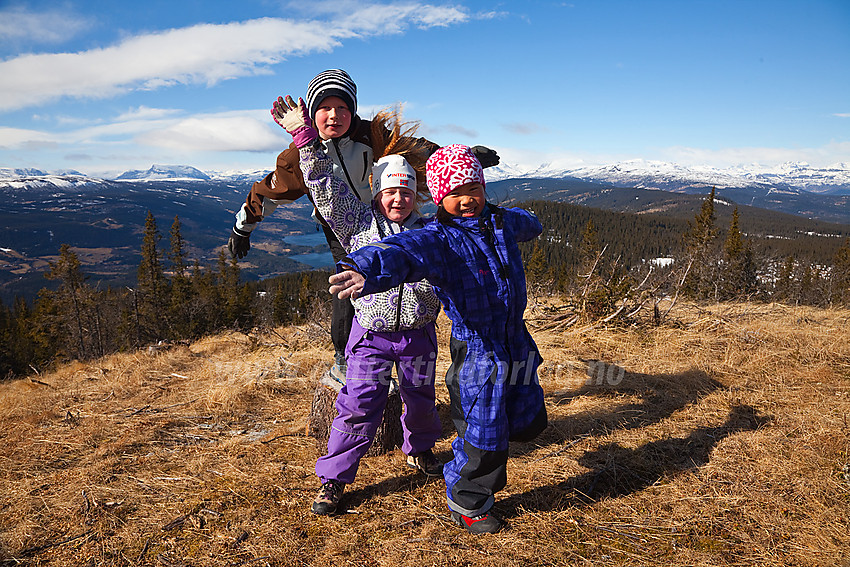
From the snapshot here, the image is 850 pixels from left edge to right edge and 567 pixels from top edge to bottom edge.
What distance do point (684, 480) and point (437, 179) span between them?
2.69 meters

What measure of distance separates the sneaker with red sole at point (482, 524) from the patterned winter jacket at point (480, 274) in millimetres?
986

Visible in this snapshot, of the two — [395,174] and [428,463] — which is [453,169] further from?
[428,463]

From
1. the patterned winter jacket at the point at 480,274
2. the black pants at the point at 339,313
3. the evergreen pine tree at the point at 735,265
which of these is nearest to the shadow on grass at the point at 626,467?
the patterned winter jacket at the point at 480,274

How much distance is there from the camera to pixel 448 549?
2.49 metres

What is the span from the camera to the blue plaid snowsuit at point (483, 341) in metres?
2.30

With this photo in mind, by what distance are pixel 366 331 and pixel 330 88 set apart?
1.57 m

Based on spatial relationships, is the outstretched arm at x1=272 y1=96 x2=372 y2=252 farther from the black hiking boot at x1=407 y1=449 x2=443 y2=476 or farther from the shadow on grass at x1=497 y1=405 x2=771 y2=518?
the shadow on grass at x1=497 y1=405 x2=771 y2=518

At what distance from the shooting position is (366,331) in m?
2.85

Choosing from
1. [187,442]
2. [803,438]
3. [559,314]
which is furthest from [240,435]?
[559,314]

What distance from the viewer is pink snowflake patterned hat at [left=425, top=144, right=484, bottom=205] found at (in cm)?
232

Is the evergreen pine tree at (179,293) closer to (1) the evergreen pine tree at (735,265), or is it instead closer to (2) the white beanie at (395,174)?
(2) the white beanie at (395,174)

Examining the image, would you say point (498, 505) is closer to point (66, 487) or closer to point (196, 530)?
point (196, 530)

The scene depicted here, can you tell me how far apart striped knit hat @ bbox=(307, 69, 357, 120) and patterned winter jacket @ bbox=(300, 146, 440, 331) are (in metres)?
0.36

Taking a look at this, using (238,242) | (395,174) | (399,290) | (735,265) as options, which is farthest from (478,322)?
(735,265)
